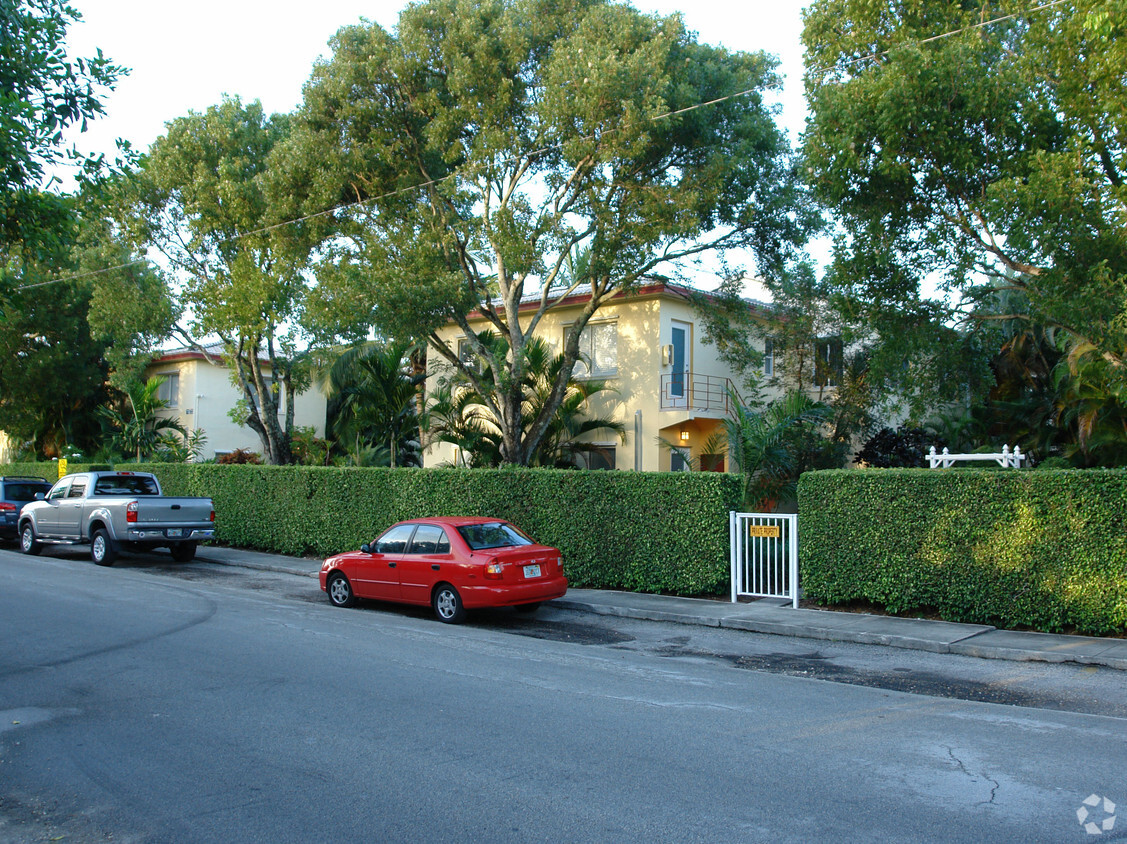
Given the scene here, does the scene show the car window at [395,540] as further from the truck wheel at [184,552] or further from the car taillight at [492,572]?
the truck wheel at [184,552]

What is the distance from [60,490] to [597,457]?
13123 mm

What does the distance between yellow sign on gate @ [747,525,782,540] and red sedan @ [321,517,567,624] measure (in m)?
3.19

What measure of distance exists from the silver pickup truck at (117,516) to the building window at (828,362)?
15005 millimetres

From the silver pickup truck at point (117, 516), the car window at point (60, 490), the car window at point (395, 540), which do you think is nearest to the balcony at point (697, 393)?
the car window at point (395, 540)

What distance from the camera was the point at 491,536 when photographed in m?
12.5

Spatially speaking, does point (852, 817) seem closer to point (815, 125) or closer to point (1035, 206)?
Answer: point (1035, 206)

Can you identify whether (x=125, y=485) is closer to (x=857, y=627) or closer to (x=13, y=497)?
(x=13, y=497)

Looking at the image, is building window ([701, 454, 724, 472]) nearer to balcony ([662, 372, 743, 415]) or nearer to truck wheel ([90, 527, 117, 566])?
balcony ([662, 372, 743, 415])

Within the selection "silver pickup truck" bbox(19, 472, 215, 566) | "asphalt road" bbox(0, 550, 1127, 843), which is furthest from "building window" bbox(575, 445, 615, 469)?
"asphalt road" bbox(0, 550, 1127, 843)

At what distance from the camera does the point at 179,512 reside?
19.0m

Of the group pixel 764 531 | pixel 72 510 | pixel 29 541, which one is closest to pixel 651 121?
pixel 764 531

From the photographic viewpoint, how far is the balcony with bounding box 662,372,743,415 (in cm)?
2295

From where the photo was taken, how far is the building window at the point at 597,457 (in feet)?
78.2

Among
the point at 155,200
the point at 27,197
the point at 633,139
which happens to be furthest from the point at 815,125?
the point at 155,200
